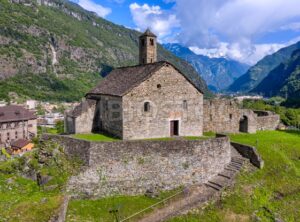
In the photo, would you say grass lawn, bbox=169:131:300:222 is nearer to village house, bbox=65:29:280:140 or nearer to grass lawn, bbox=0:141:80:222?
village house, bbox=65:29:280:140

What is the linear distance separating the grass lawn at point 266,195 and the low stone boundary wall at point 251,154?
73 centimetres

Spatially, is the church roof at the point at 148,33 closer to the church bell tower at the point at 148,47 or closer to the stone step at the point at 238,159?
the church bell tower at the point at 148,47

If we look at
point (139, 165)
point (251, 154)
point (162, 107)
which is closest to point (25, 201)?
point (139, 165)

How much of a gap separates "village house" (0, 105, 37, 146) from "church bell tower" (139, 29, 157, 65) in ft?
217

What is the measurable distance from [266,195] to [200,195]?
18.9ft

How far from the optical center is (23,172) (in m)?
25.7

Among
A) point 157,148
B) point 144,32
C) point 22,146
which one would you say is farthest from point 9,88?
point 157,148

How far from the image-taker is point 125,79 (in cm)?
3309

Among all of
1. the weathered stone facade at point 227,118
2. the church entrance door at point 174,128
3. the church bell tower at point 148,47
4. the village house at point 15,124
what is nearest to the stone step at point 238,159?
the church entrance door at point 174,128

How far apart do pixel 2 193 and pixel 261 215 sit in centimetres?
1938

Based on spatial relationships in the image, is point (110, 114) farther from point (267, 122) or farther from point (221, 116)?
point (267, 122)

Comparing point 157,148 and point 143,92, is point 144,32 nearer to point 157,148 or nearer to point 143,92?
point 143,92

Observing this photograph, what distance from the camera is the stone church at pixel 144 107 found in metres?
29.5

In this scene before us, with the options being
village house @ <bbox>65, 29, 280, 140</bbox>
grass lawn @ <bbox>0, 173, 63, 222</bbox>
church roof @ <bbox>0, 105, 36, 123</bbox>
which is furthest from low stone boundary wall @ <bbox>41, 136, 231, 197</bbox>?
church roof @ <bbox>0, 105, 36, 123</bbox>
